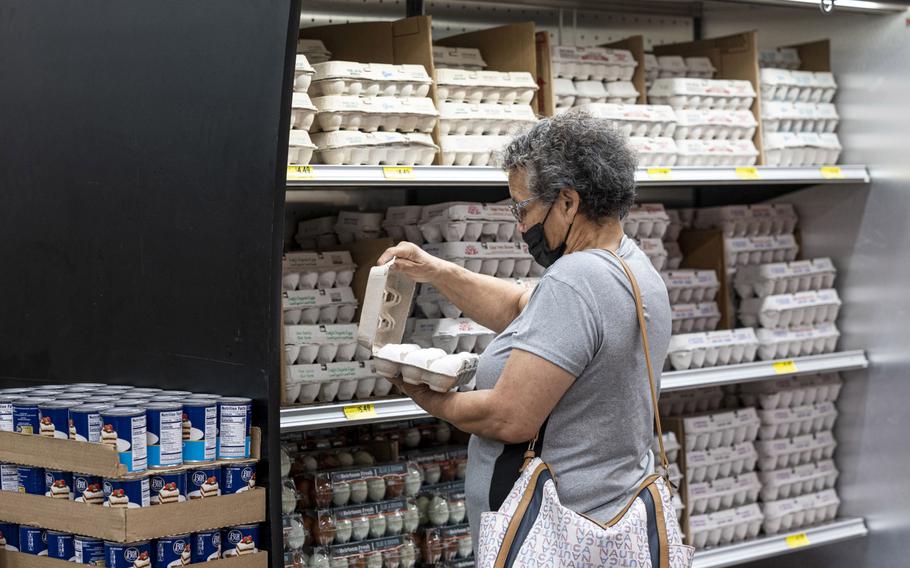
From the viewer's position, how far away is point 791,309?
405cm

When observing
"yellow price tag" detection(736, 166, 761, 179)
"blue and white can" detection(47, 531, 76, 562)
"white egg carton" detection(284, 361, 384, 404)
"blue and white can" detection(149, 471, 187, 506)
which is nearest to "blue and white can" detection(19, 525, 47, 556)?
"blue and white can" detection(47, 531, 76, 562)

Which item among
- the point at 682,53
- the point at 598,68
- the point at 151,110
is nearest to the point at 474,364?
the point at 151,110

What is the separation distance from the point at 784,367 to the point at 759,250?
45 centimetres

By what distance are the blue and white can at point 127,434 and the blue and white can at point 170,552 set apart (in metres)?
0.17

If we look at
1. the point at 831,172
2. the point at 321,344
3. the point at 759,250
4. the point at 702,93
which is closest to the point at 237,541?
the point at 321,344

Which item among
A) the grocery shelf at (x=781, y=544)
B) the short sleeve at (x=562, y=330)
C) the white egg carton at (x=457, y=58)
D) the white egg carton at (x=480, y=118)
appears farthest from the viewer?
the grocery shelf at (x=781, y=544)

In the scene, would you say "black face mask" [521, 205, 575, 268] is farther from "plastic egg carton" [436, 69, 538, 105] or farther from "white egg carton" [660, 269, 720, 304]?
"white egg carton" [660, 269, 720, 304]

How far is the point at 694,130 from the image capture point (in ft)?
12.4

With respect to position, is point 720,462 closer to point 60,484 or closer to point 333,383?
point 333,383

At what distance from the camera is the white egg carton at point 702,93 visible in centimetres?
377

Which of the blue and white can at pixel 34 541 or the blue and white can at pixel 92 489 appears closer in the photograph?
the blue and white can at pixel 92 489

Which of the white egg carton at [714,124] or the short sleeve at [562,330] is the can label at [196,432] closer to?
the short sleeve at [562,330]

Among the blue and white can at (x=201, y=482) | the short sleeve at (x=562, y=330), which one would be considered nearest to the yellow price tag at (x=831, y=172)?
the short sleeve at (x=562, y=330)

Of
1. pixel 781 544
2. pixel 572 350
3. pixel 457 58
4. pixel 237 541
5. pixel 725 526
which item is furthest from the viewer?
pixel 781 544
